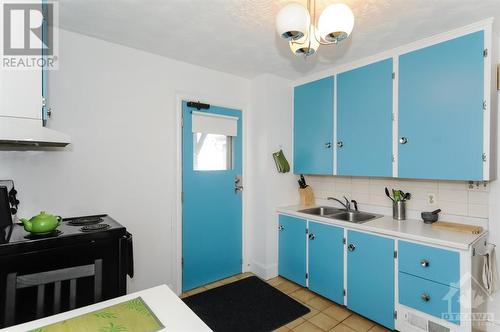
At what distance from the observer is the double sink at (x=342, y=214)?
8.75 feet

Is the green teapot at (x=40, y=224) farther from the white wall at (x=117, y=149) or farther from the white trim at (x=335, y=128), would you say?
the white trim at (x=335, y=128)

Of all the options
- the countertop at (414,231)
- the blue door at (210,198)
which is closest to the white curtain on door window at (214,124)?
the blue door at (210,198)

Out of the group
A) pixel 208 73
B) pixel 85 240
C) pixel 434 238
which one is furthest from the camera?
pixel 208 73

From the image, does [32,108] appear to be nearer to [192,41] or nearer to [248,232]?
[192,41]

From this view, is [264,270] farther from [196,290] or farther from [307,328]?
[307,328]

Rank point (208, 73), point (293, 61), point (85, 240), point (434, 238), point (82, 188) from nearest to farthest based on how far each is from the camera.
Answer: point (85, 240) < point (434, 238) < point (82, 188) < point (293, 61) < point (208, 73)

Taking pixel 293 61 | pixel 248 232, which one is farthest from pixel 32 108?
pixel 248 232

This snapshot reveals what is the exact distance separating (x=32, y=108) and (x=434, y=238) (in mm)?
2790

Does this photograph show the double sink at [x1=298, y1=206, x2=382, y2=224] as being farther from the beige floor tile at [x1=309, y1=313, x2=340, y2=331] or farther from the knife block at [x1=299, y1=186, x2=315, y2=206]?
the beige floor tile at [x1=309, y1=313, x2=340, y2=331]

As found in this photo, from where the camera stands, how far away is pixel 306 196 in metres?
3.18

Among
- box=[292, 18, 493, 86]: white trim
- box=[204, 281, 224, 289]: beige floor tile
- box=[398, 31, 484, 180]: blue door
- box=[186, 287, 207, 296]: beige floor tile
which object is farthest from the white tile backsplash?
box=[186, 287, 207, 296]: beige floor tile

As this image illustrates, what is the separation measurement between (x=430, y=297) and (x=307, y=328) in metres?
0.95

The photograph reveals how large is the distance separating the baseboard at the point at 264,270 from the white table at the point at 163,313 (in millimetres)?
1891

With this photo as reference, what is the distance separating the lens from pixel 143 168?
94.3 inches
